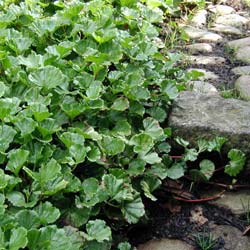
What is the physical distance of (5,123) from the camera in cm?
180

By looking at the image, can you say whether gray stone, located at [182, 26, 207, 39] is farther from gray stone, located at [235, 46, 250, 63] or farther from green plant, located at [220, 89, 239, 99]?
green plant, located at [220, 89, 239, 99]

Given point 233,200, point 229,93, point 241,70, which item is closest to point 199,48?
point 241,70

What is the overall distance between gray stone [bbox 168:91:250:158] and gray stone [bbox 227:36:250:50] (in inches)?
37.7

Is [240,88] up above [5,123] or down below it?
below

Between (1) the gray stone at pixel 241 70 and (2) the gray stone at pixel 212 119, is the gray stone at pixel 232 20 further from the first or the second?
(2) the gray stone at pixel 212 119

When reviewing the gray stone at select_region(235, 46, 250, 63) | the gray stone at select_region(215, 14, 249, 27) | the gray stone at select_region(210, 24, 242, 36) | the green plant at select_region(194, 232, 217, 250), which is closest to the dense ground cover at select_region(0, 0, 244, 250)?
the green plant at select_region(194, 232, 217, 250)

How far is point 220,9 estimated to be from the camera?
383cm

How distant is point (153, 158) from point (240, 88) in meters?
0.95

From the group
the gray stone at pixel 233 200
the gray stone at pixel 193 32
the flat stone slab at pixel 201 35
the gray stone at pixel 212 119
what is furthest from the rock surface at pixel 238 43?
the gray stone at pixel 233 200

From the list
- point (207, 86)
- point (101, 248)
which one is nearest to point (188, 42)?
point (207, 86)

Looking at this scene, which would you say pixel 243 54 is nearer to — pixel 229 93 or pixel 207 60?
pixel 207 60

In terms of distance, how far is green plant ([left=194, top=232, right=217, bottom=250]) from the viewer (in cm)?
183

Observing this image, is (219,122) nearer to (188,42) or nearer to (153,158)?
(153,158)

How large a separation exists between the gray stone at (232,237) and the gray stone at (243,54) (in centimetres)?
138
